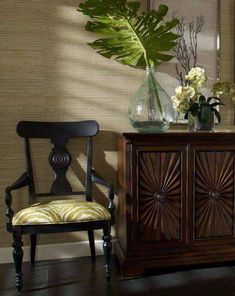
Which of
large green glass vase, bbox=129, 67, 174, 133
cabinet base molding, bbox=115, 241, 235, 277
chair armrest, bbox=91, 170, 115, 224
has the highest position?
large green glass vase, bbox=129, 67, 174, 133

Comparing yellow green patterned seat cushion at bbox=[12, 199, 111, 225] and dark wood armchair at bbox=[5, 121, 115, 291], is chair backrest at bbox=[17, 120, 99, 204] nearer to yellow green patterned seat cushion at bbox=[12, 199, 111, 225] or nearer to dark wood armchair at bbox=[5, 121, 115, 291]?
dark wood armchair at bbox=[5, 121, 115, 291]

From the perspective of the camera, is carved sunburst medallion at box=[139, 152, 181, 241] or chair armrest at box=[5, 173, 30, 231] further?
carved sunburst medallion at box=[139, 152, 181, 241]

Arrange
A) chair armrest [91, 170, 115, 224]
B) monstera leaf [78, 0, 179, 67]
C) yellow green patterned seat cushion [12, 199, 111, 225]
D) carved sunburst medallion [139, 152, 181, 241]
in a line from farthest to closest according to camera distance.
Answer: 1. monstera leaf [78, 0, 179, 67]
2. carved sunburst medallion [139, 152, 181, 241]
3. chair armrest [91, 170, 115, 224]
4. yellow green patterned seat cushion [12, 199, 111, 225]

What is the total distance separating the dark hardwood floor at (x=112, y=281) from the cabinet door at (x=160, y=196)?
0.82ft

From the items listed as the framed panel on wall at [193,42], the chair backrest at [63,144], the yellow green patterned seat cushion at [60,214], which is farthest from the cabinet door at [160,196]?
the framed panel on wall at [193,42]

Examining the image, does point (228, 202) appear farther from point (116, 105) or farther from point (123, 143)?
point (116, 105)

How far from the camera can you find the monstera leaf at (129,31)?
267 cm

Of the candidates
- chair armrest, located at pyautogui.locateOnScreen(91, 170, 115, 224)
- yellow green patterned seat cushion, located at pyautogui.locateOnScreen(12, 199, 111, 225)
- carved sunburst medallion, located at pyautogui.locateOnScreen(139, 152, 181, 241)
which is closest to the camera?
yellow green patterned seat cushion, located at pyautogui.locateOnScreen(12, 199, 111, 225)

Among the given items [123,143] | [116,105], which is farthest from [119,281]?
[116,105]

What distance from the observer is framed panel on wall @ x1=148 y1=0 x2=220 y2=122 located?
9.76 ft

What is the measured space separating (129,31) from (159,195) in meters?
1.25

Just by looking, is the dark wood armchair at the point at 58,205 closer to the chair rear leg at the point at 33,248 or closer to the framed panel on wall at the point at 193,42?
the chair rear leg at the point at 33,248

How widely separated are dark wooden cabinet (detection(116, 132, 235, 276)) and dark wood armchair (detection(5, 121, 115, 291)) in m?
0.21

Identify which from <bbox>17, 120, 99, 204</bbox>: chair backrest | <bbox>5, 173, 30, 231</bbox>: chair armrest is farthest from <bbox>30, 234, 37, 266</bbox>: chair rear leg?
<bbox>5, 173, 30, 231</bbox>: chair armrest
